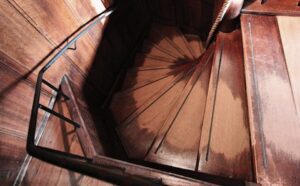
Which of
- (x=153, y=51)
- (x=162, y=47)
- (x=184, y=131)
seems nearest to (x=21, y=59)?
(x=184, y=131)

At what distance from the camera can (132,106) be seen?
2.00 m

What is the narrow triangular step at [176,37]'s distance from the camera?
107 inches

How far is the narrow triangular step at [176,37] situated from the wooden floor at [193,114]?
19.5 inches

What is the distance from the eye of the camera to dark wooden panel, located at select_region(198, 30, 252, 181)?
1169 millimetres

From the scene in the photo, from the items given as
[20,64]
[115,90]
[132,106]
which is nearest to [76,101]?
[20,64]

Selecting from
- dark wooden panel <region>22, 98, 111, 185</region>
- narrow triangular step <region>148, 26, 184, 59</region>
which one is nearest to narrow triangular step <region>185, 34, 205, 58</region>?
narrow triangular step <region>148, 26, 184, 59</region>

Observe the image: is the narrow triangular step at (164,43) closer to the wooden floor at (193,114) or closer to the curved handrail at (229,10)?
the wooden floor at (193,114)

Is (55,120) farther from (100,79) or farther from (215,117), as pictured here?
(215,117)

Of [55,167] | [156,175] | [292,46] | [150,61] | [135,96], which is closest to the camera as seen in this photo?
[156,175]

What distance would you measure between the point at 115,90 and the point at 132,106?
1.28 feet

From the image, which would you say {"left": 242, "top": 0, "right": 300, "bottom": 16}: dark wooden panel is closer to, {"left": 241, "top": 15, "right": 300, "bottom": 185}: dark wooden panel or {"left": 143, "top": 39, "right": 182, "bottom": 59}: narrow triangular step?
{"left": 241, "top": 15, "right": 300, "bottom": 185}: dark wooden panel

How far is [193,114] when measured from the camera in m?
1.57

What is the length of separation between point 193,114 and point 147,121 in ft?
1.39

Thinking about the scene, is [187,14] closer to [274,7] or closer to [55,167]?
[274,7]
